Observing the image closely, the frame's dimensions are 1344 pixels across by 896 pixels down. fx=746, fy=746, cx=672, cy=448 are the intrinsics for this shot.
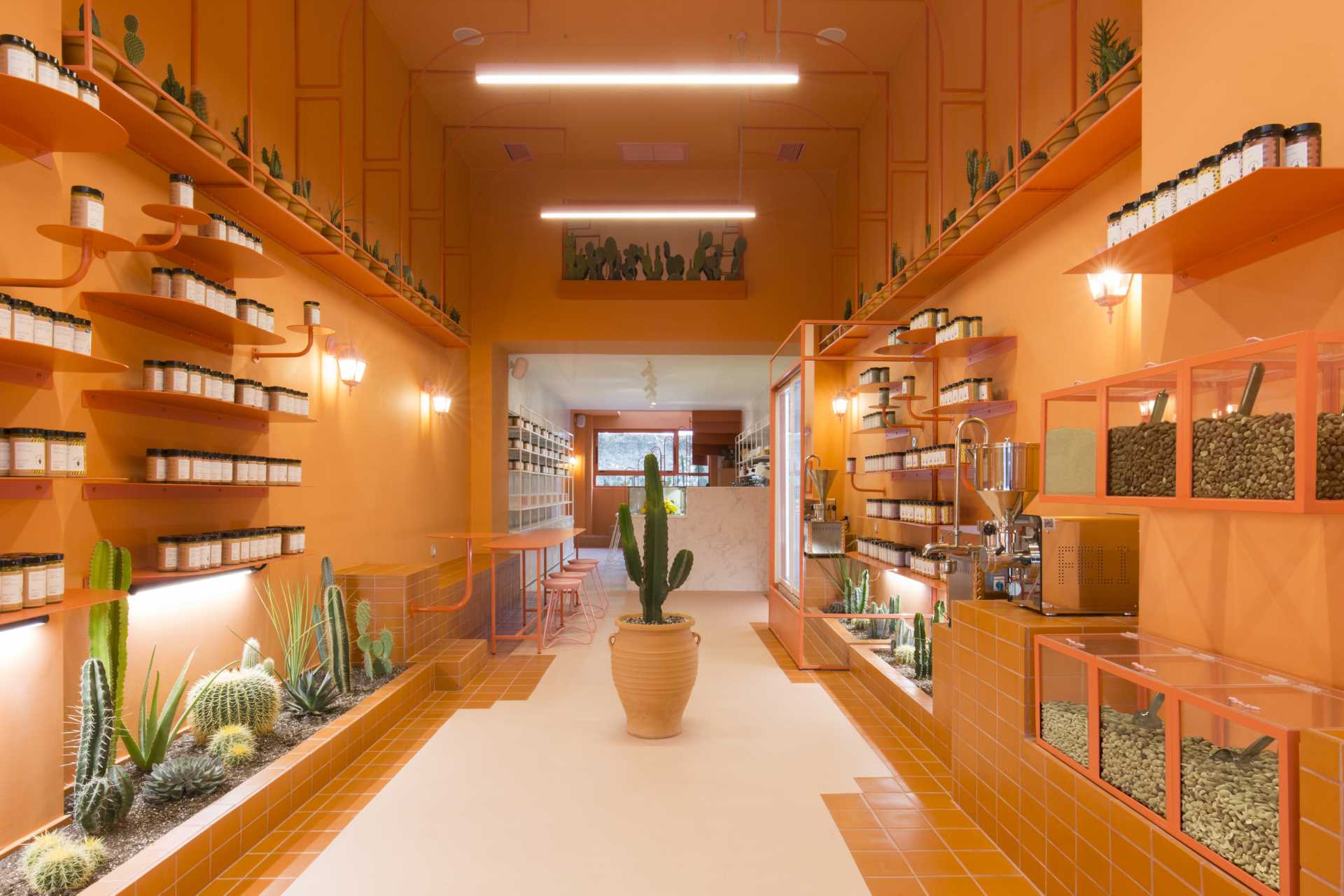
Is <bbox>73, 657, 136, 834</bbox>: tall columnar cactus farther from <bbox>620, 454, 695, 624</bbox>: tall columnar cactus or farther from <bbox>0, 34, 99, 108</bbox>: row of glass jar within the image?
<bbox>620, 454, 695, 624</bbox>: tall columnar cactus

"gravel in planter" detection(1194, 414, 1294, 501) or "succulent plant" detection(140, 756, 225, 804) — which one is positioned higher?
"gravel in planter" detection(1194, 414, 1294, 501)

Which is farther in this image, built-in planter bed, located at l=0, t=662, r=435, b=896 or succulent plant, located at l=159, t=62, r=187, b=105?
succulent plant, located at l=159, t=62, r=187, b=105

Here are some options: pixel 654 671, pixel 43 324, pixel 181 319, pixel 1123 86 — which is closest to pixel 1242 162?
pixel 1123 86

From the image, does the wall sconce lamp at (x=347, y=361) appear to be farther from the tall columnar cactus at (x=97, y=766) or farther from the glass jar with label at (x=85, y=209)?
the tall columnar cactus at (x=97, y=766)

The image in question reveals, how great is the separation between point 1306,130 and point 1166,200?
0.50 meters

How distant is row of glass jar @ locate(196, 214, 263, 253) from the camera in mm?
3270

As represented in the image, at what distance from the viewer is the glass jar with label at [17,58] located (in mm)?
2129

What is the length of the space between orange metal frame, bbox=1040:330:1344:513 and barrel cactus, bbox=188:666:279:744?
11.3ft

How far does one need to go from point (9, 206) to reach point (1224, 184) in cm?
368

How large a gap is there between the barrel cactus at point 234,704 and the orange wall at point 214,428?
0.29 meters

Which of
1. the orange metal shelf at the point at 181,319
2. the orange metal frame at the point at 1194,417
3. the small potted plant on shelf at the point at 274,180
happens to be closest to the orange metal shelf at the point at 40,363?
the orange metal shelf at the point at 181,319

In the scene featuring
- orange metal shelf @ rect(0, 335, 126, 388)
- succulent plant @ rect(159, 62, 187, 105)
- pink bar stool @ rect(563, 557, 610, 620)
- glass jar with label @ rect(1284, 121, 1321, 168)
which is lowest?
pink bar stool @ rect(563, 557, 610, 620)

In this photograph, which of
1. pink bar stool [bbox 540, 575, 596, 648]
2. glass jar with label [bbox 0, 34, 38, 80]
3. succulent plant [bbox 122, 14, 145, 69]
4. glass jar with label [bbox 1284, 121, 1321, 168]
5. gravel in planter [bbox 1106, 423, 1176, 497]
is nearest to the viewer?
glass jar with label [bbox 1284, 121, 1321, 168]

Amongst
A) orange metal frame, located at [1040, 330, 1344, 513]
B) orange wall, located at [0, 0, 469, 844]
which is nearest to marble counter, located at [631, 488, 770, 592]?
orange wall, located at [0, 0, 469, 844]
